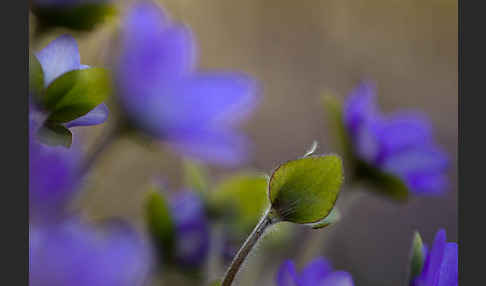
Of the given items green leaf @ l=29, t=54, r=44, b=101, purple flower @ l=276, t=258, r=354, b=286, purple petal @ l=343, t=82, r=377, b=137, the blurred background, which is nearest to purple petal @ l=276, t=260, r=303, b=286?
purple flower @ l=276, t=258, r=354, b=286

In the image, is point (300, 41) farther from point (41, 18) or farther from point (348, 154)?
point (41, 18)

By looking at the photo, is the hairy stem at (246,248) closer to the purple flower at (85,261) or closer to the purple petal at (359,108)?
the purple flower at (85,261)

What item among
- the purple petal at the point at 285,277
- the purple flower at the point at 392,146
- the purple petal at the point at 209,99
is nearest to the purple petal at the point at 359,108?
the purple flower at the point at 392,146

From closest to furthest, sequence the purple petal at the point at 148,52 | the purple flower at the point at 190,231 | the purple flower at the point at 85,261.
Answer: the purple flower at the point at 85,261
the purple petal at the point at 148,52
the purple flower at the point at 190,231

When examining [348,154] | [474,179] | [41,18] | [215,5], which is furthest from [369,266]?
[41,18]

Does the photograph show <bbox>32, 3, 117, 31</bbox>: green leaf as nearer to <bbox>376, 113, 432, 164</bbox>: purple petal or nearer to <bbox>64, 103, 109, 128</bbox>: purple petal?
<bbox>64, 103, 109, 128</bbox>: purple petal
